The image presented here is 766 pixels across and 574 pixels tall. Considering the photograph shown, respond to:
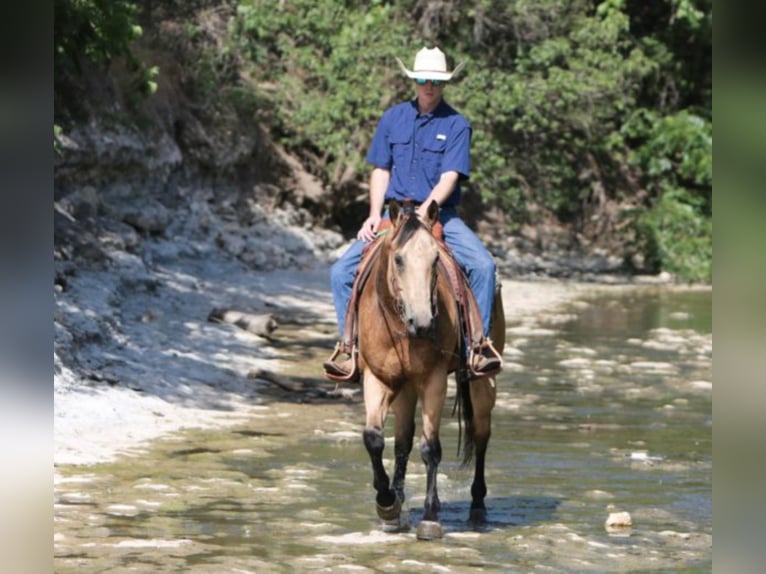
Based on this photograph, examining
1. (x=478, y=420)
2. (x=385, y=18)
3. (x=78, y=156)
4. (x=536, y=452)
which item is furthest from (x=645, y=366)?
(x=385, y=18)

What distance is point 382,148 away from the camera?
8.36 meters

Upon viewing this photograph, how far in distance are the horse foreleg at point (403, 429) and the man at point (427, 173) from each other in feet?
1.45

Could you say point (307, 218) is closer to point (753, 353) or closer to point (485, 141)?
point (485, 141)

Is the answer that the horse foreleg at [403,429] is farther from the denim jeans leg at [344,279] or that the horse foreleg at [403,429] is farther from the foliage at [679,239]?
the foliage at [679,239]

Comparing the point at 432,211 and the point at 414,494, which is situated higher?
the point at 432,211

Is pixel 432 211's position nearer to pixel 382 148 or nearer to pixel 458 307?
pixel 458 307

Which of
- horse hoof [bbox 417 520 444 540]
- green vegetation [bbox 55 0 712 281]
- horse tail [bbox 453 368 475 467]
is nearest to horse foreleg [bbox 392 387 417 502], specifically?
horse tail [bbox 453 368 475 467]

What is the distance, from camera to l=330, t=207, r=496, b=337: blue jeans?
8102 millimetres

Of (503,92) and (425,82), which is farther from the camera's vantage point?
(503,92)

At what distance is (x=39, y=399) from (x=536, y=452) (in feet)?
29.2

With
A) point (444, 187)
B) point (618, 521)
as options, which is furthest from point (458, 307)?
point (618, 521)

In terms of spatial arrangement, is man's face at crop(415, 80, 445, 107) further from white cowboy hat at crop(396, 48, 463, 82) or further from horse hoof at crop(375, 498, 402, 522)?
horse hoof at crop(375, 498, 402, 522)

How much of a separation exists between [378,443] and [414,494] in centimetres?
151

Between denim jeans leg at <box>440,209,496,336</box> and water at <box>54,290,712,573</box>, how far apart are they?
1365mm
